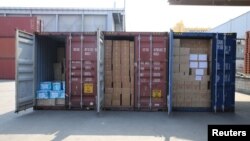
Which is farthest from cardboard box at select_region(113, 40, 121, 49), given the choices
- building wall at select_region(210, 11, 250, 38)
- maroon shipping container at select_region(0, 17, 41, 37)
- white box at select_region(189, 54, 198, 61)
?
building wall at select_region(210, 11, 250, 38)

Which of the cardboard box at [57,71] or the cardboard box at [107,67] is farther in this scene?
the cardboard box at [57,71]

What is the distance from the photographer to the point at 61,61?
1330 cm

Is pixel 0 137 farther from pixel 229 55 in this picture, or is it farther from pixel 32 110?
pixel 229 55

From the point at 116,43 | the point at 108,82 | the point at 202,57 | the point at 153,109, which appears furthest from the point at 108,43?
the point at 202,57

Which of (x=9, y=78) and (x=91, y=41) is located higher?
(x=91, y=41)

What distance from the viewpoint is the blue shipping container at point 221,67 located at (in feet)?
36.6

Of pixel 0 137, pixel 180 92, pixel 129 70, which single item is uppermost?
pixel 129 70

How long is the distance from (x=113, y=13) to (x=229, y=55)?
2838 cm

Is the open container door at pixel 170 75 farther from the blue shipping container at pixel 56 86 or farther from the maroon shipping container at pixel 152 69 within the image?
the blue shipping container at pixel 56 86

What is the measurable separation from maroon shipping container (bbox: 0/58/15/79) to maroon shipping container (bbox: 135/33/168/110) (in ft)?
71.4

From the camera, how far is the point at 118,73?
1152 centimetres

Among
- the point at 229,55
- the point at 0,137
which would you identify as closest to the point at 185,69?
the point at 229,55

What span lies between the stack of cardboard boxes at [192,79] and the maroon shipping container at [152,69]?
504mm

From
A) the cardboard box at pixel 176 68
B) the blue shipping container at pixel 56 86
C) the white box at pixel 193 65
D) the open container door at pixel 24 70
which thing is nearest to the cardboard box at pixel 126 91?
the cardboard box at pixel 176 68
